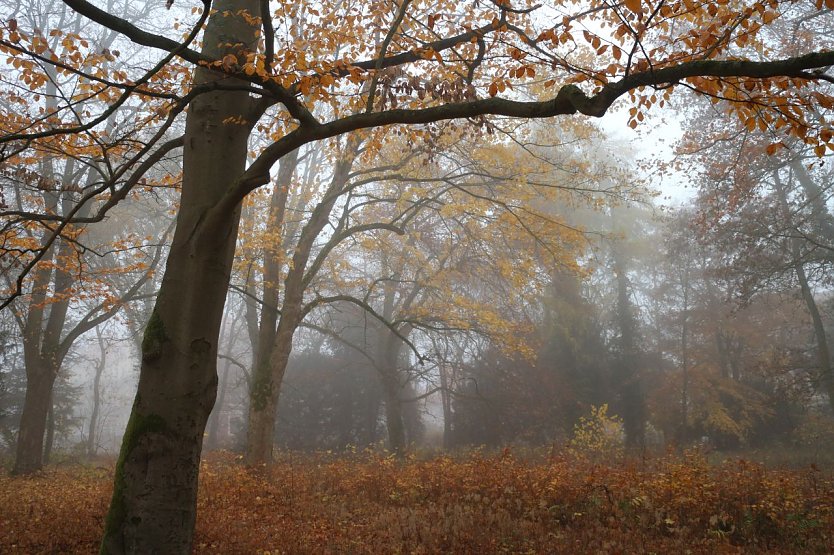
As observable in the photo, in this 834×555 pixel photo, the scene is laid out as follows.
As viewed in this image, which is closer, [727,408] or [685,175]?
[685,175]

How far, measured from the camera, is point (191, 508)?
151 inches

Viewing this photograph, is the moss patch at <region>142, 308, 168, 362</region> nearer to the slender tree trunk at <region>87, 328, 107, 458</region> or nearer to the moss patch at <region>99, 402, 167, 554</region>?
the moss patch at <region>99, 402, 167, 554</region>

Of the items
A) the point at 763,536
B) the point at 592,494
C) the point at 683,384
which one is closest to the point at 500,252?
the point at 592,494

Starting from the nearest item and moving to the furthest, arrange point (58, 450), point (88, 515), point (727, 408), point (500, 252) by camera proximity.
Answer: point (88, 515) < point (500, 252) < point (727, 408) < point (58, 450)

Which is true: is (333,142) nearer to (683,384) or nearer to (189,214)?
(189,214)

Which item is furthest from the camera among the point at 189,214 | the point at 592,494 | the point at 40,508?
the point at 592,494

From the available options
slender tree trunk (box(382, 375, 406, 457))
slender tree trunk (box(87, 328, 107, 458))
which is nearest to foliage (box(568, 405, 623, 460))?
slender tree trunk (box(382, 375, 406, 457))

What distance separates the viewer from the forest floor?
208 inches

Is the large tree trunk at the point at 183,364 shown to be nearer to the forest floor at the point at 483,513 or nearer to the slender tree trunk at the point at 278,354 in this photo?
the forest floor at the point at 483,513

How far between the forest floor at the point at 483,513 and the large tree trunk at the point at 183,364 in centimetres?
148

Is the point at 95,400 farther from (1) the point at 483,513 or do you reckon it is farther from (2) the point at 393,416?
(1) the point at 483,513

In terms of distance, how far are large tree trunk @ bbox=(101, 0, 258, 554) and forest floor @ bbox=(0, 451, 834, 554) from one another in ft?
4.87

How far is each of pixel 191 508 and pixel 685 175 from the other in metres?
13.6

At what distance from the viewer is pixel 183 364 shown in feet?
12.6
